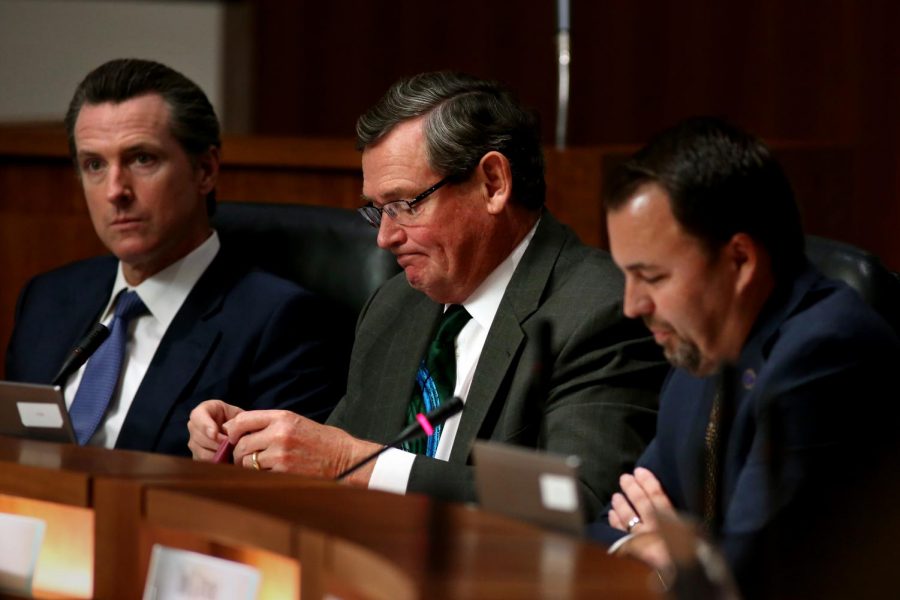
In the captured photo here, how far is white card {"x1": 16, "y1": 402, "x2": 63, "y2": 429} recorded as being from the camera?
90.6 inches

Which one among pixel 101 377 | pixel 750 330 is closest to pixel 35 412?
pixel 101 377

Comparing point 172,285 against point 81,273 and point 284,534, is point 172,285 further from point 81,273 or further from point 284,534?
point 284,534

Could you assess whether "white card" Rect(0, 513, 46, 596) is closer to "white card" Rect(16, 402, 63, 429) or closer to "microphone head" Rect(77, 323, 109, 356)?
"white card" Rect(16, 402, 63, 429)

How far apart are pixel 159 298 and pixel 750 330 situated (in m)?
1.57

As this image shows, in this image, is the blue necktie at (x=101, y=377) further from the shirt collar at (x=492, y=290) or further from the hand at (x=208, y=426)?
the shirt collar at (x=492, y=290)

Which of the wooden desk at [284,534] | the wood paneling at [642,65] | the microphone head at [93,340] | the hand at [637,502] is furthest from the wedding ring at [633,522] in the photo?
the wood paneling at [642,65]

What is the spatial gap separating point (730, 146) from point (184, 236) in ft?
5.24

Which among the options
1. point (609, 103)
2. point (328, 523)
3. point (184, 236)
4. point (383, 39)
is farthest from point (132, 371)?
point (383, 39)

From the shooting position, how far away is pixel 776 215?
185cm

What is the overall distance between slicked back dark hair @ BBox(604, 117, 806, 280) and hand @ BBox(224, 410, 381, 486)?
757 millimetres

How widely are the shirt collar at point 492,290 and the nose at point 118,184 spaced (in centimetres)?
89

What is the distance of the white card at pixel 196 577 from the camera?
178cm

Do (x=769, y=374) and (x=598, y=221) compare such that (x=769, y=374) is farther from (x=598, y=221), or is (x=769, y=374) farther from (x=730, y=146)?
(x=598, y=221)

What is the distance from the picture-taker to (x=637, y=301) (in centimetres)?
191
